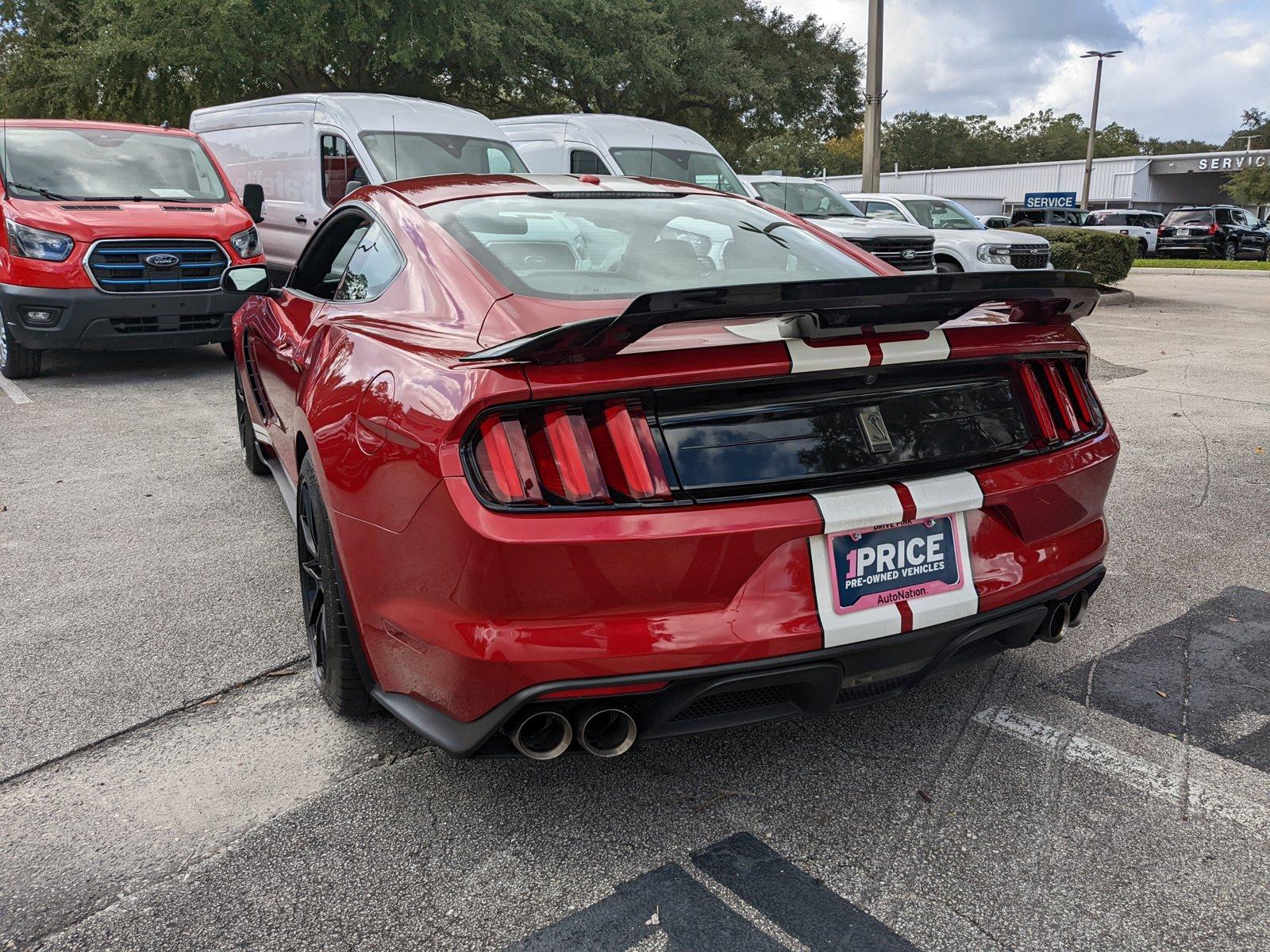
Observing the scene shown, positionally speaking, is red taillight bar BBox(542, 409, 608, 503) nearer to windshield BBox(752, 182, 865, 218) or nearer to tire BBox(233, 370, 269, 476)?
tire BBox(233, 370, 269, 476)

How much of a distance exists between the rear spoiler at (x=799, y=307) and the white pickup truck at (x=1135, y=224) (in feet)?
109

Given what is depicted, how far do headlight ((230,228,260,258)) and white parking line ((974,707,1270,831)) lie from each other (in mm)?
7673

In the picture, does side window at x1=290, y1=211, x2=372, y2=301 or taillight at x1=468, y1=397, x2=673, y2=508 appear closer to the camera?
taillight at x1=468, y1=397, x2=673, y2=508

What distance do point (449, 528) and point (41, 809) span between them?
4.63ft

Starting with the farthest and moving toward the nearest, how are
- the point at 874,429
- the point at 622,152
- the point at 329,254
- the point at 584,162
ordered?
the point at 584,162 < the point at 622,152 < the point at 329,254 < the point at 874,429

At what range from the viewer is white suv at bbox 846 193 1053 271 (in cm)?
1452

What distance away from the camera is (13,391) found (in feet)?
27.2

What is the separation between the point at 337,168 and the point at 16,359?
3978mm

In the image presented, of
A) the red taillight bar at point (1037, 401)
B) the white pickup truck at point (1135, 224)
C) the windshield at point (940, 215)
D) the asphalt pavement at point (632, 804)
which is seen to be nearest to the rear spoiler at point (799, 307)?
the red taillight bar at point (1037, 401)

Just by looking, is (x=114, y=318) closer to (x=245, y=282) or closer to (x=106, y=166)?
(x=106, y=166)

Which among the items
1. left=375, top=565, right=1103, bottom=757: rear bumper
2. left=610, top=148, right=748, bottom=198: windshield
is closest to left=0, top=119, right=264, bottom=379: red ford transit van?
left=610, top=148, right=748, bottom=198: windshield

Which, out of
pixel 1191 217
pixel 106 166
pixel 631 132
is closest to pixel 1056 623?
pixel 106 166

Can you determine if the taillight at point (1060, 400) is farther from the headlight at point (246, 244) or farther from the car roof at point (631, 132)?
the car roof at point (631, 132)

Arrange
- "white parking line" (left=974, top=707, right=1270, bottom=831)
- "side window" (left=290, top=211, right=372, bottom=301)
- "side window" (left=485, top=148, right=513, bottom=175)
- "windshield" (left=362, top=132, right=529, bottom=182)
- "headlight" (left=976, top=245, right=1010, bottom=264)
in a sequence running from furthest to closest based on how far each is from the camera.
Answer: "headlight" (left=976, top=245, right=1010, bottom=264) < "side window" (left=485, top=148, right=513, bottom=175) < "windshield" (left=362, top=132, right=529, bottom=182) < "side window" (left=290, top=211, right=372, bottom=301) < "white parking line" (left=974, top=707, right=1270, bottom=831)
